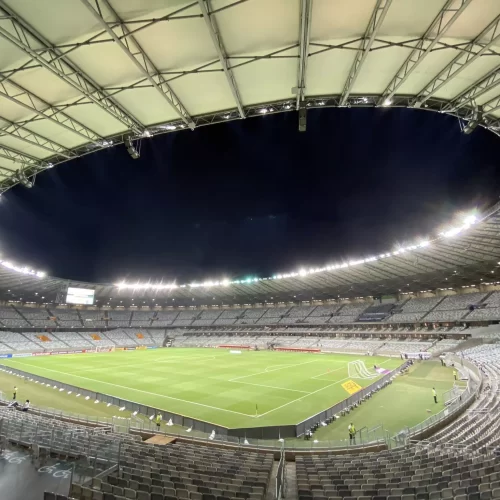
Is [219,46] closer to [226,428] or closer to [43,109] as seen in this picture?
[43,109]

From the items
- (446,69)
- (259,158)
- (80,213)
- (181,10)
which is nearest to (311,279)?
(259,158)

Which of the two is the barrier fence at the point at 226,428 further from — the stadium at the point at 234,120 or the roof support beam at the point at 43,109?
the roof support beam at the point at 43,109

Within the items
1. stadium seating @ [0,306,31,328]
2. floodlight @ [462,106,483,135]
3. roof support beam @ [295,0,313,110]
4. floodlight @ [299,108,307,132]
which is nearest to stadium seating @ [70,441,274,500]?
roof support beam @ [295,0,313,110]

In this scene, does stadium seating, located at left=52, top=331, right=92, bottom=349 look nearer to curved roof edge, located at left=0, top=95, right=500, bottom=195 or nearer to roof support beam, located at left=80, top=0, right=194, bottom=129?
curved roof edge, located at left=0, top=95, right=500, bottom=195

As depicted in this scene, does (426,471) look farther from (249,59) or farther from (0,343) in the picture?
(0,343)

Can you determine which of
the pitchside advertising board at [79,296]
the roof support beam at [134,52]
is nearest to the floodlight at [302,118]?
the roof support beam at [134,52]

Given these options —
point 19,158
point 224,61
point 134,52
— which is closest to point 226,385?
point 19,158
